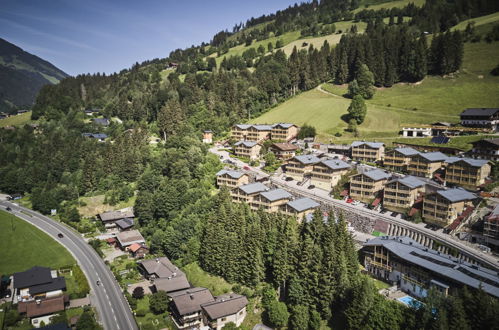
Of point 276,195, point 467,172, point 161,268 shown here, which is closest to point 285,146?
point 276,195

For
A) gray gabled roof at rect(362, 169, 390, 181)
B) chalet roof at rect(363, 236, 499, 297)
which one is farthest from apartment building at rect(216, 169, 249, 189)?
chalet roof at rect(363, 236, 499, 297)

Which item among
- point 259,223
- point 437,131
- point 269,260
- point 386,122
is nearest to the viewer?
point 269,260

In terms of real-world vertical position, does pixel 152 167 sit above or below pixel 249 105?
below

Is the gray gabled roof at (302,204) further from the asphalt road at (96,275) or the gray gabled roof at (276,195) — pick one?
the asphalt road at (96,275)

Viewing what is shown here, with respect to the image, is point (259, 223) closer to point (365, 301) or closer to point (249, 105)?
point (365, 301)

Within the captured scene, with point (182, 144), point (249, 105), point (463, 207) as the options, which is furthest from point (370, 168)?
point (249, 105)

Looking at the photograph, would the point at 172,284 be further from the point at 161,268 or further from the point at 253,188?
the point at 253,188

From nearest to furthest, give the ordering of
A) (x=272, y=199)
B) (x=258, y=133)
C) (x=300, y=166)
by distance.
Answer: (x=272, y=199)
(x=300, y=166)
(x=258, y=133)
